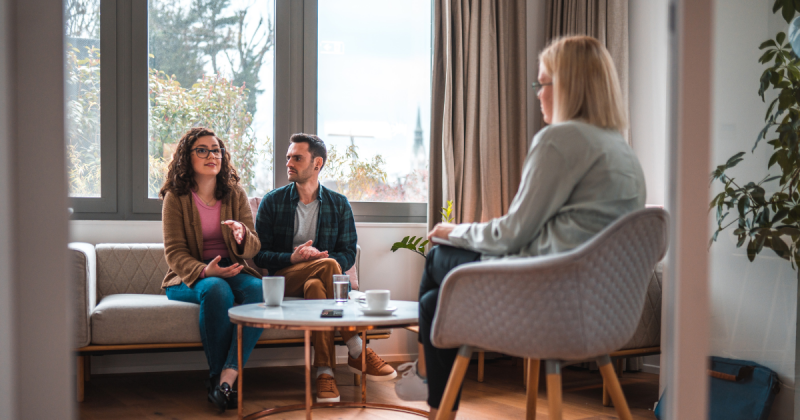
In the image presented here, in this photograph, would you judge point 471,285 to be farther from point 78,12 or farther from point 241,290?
point 78,12

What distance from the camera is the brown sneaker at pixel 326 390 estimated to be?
2.44 m

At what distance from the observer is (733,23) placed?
6.15ft

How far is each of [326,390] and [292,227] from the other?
2.67ft

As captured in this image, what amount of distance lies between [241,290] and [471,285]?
57.4 inches

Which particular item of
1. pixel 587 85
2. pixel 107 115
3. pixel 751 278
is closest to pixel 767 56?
pixel 751 278

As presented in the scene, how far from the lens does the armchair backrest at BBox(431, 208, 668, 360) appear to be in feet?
4.26

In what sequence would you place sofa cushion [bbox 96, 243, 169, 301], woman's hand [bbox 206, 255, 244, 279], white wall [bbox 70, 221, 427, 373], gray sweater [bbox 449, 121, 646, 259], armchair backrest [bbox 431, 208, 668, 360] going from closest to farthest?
armchair backrest [bbox 431, 208, 668, 360], gray sweater [bbox 449, 121, 646, 259], woman's hand [bbox 206, 255, 244, 279], sofa cushion [bbox 96, 243, 169, 301], white wall [bbox 70, 221, 427, 373]

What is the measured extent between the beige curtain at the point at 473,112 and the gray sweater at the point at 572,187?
1.85 metres

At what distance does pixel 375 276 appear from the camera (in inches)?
131

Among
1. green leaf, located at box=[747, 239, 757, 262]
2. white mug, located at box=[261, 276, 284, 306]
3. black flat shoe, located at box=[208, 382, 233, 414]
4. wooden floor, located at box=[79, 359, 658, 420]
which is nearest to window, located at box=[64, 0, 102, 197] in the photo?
wooden floor, located at box=[79, 359, 658, 420]

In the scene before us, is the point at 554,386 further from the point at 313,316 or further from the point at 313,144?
the point at 313,144

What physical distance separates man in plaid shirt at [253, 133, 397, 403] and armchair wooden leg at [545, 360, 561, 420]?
1337 mm

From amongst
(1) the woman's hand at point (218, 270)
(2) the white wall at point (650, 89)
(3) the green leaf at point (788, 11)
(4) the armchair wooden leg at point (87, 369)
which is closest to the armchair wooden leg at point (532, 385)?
(1) the woman's hand at point (218, 270)

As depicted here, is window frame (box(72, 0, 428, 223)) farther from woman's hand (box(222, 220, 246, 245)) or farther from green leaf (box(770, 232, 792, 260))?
green leaf (box(770, 232, 792, 260))
